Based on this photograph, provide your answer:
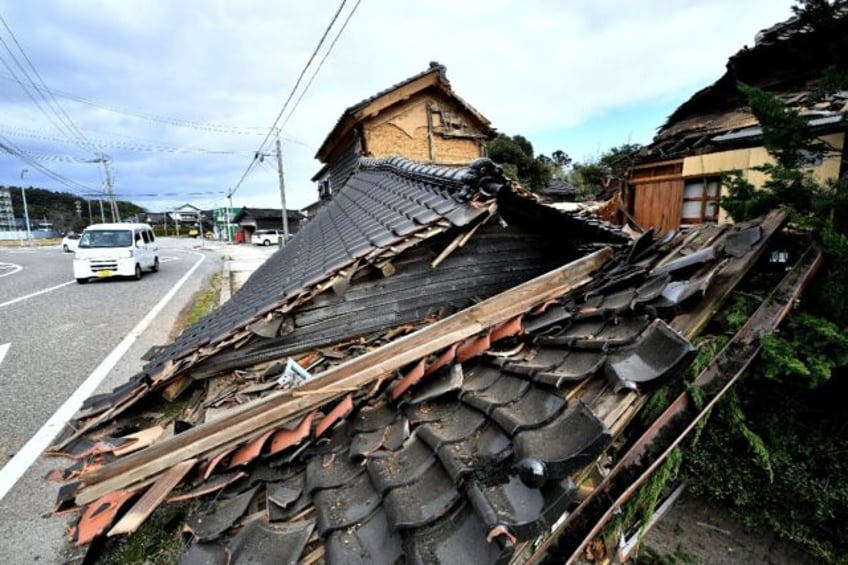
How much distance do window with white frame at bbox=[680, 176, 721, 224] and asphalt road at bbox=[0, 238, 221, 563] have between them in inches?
542

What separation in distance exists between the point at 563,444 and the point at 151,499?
84.4 inches

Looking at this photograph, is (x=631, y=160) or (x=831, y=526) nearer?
(x=831, y=526)

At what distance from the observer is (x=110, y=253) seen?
1523 centimetres

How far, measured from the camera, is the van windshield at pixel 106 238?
1571cm

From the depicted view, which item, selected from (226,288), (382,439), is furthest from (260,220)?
(382,439)

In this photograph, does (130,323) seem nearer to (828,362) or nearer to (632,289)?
(632,289)

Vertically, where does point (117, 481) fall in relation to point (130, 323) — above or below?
above

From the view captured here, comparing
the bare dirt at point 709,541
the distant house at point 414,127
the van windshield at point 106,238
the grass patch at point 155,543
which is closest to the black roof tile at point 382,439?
the grass patch at point 155,543

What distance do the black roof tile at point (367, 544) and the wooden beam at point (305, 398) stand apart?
2.76ft

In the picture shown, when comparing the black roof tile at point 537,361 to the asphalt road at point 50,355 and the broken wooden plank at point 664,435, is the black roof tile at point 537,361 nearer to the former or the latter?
the broken wooden plank at point 664,435

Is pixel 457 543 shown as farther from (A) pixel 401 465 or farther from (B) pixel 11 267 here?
(B) pixel 11 267

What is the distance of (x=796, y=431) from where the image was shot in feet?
8.72

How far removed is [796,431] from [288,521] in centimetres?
344

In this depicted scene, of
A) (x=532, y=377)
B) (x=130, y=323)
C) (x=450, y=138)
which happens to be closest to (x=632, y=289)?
(x=532, y=377)
